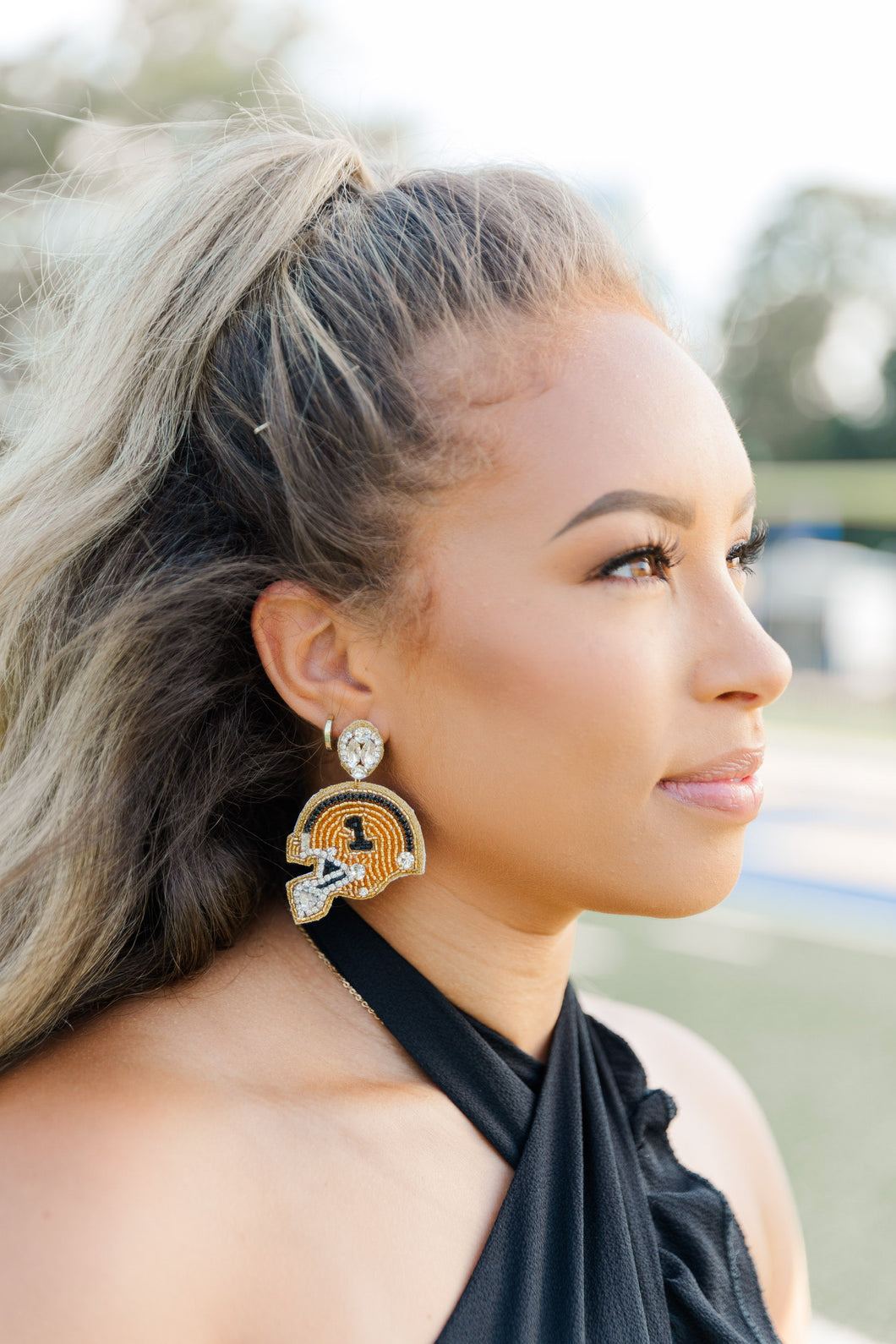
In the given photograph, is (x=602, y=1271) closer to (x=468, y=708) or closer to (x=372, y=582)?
(x=468, y=708)

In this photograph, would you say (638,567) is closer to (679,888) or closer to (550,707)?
(550,707)

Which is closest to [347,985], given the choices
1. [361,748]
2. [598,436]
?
[361,748]

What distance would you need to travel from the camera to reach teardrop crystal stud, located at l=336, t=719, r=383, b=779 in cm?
155

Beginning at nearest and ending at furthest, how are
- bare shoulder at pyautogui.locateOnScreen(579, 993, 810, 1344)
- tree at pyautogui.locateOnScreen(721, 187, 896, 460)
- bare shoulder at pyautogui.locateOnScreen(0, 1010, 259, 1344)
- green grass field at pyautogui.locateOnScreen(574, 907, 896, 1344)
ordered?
1. bare shoulder at pyautogui.locateOnScreen(0, 1010, 259, 1344)
2. bare shoulder at pyautogui.locateOnScreen(579, 993, 810, 1344)
3. green grass field at pyautogui.locateOnScreen(574, 907, 896, 1344)
4. tree at pyautogui.locateOnScreen(721, 187, 896, 460)

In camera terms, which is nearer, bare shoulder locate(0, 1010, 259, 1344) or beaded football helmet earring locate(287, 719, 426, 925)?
bare shoulder locate(0, 1010, 259, 1344)

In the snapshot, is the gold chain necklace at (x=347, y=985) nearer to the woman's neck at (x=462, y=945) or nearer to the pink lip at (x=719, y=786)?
the woman's neck at (x=462, y=945)

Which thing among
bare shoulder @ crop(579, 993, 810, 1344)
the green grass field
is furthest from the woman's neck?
the green grass field

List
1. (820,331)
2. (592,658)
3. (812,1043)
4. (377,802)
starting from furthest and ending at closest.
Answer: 1. (820,331)
2. (812,1043)
3. (377,802)
4. (592,658)

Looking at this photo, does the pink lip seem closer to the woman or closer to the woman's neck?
the woman

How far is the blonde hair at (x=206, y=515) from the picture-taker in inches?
59.6

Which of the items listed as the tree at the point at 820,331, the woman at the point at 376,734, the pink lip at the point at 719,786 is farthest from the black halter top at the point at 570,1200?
the tree at the point at 820,331

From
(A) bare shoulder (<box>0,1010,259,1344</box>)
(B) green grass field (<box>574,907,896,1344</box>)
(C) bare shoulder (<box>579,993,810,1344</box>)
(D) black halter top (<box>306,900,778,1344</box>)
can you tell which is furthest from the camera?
(B) green grass field (<box>574,907,896,1344</box>)

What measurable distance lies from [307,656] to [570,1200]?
784 mm

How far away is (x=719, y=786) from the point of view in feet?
4.90
